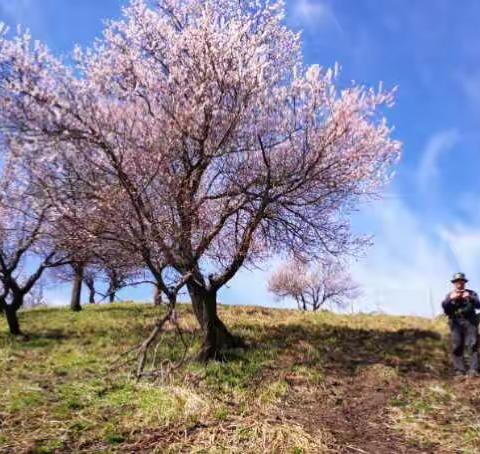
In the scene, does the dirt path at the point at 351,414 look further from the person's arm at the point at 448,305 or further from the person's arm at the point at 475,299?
the person's arm at the point at 475,299

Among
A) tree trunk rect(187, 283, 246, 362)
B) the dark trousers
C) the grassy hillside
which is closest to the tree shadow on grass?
the grassy hillside

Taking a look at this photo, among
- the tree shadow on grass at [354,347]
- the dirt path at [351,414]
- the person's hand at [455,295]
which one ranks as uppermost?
the person's hand at [455,295]

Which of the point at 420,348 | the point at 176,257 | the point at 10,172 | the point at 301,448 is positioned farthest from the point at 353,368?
the point at 10,172

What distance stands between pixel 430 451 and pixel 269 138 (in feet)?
29.0

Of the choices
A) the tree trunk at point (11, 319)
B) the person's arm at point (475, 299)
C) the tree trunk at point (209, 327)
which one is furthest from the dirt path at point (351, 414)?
the tree trunk at point (11, 319)

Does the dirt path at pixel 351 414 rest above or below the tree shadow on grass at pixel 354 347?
below

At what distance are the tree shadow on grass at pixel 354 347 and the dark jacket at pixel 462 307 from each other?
4.37ft

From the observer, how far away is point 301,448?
622cm

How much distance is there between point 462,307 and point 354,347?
3.70 metres

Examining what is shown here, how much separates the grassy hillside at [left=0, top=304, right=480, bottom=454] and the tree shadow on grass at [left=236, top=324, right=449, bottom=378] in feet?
0.10

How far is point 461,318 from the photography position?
11938mm

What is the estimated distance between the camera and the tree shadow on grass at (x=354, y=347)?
12617 mm

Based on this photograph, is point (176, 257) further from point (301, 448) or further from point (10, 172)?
point (301, 448)

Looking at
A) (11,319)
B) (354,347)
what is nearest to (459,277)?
(354,347)
